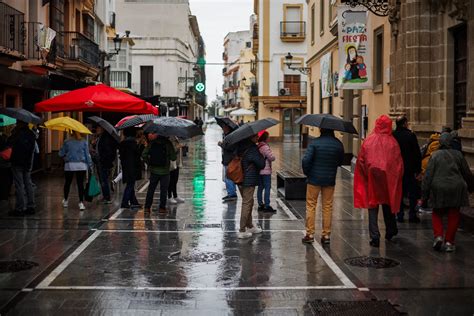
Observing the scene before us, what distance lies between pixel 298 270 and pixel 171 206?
20.0ft

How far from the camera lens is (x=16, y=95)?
64.8 feet

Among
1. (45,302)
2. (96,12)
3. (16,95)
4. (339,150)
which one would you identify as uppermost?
(96,12)

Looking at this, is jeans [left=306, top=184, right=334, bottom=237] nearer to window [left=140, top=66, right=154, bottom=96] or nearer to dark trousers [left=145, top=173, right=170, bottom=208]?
dark trousers [left=145, top=173, right=170, bottom=208]

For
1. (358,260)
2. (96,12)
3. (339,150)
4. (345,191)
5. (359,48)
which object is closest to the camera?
(358,260)

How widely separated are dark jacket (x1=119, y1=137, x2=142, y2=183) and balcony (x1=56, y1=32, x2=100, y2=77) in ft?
36.0

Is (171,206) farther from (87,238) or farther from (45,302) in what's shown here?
(45,302)

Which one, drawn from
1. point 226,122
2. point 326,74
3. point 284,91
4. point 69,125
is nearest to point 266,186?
point 226,122

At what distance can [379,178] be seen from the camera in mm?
9797

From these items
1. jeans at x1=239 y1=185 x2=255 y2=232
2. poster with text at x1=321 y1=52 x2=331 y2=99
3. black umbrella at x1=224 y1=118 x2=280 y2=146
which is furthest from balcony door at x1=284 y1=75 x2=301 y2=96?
jeans at x1=239 y1=185 x2=255 y2=232

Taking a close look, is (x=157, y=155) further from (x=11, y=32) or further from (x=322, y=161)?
(x=11, y=32)

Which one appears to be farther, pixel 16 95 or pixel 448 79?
pixel 16 95

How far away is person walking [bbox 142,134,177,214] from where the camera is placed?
42.1 feet

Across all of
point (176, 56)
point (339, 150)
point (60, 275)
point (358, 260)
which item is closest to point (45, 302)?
point (60, 275)

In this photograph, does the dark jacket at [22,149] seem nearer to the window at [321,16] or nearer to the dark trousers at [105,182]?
the dark trousers at [105,182]
